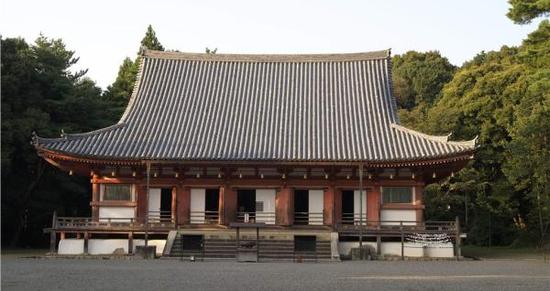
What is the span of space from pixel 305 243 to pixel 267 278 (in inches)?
384

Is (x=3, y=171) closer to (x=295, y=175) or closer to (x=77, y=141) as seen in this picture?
(x=77, y=141)

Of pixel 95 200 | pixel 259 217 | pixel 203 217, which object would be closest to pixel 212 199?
pixel 203 217

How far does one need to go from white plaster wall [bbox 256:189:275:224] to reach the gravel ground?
7.81 metres

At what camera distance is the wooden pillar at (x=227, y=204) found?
24.5 meters

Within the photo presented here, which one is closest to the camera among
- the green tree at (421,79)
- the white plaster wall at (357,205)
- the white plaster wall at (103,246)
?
the white plaster wall at (103,246)

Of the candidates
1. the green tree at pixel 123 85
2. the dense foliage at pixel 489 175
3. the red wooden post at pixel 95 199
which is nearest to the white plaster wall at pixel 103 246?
the red wooden post at pixel 95 199

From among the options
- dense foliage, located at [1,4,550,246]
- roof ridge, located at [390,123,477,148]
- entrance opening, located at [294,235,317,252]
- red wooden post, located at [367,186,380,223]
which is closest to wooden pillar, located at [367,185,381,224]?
red wooden post, located at [367,186,380,223]

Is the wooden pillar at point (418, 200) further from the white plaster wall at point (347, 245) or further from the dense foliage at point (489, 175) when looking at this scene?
the dense foliage at point (489, 175)

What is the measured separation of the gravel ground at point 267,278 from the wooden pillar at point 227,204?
7.19 m

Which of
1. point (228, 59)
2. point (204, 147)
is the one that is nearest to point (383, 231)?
point (204, 147)

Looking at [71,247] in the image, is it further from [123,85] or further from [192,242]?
[123,85]

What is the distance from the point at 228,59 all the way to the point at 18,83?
387 inches

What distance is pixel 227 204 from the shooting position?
80.9 ft

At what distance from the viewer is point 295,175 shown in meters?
24.8
